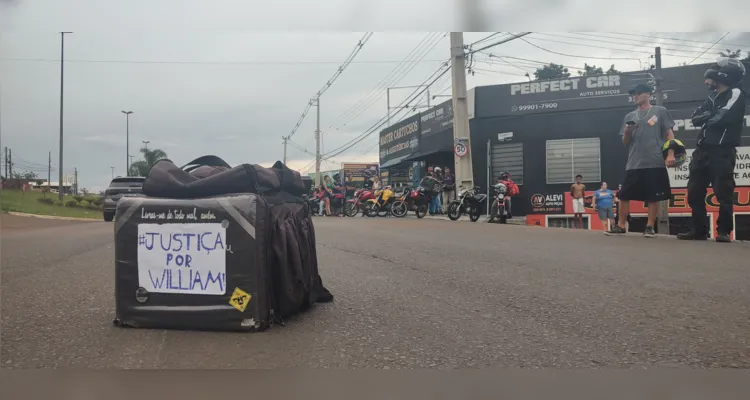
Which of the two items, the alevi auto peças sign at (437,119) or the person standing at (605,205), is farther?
the alevi auto peças sign at (437,119)

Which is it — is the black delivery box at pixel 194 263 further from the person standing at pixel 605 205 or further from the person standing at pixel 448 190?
the person standing at pixel 448 190

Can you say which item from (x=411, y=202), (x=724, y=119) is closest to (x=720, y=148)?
(x=724, y=119)

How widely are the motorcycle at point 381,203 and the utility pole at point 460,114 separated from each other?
2297 mm

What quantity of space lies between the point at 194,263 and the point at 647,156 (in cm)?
602

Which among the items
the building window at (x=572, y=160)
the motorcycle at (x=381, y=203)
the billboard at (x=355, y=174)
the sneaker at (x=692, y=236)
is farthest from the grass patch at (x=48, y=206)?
the billboard at (x=355, y=174)

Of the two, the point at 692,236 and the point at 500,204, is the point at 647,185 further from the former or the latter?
the point at 500,204

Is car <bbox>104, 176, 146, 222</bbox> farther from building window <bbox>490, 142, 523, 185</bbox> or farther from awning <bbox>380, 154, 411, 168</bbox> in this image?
awning <bbox>380, 154, 411, 168</bbox>

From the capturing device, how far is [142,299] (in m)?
2.81

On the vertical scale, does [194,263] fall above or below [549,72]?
below

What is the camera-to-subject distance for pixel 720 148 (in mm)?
6316

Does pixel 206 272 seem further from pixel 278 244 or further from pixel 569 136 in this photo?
pixel 569 136

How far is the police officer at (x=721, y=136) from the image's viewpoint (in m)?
6.22

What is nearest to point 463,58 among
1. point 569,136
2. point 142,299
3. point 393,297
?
point 569,136

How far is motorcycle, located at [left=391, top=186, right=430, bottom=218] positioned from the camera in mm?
16734
